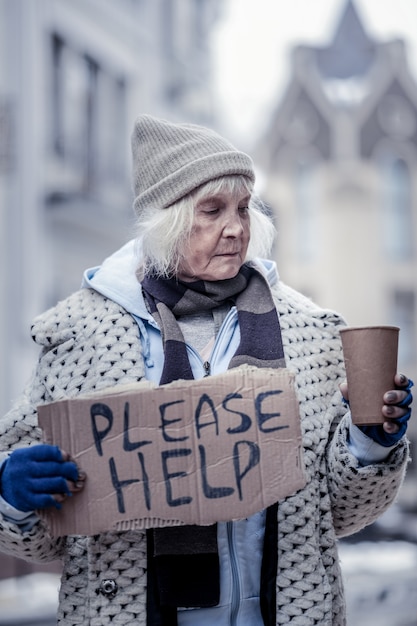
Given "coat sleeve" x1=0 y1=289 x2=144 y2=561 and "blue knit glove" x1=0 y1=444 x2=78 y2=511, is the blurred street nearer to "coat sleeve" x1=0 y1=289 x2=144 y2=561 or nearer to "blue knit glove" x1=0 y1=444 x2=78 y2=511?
"coat sleeve" x1=0 y1=289 x2=144 y2=561

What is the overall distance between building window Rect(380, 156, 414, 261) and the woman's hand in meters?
24.1

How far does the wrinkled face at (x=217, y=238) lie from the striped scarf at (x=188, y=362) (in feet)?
0.15

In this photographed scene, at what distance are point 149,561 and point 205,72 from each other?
1899cm

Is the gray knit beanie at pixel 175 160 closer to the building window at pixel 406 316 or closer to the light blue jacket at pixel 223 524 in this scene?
the light blue jacket at pixel 223 524

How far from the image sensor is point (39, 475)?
1.96 meters

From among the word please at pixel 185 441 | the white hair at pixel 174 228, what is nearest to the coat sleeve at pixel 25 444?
the word please at pixel 185 441

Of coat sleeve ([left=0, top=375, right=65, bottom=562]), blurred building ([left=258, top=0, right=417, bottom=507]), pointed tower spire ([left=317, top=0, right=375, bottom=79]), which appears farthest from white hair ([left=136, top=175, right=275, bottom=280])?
pointed tower spire ([left=317, top=0, right=375, bottom=79])

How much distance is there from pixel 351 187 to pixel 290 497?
2397 cm

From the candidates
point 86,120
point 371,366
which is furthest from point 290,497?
point 86,120

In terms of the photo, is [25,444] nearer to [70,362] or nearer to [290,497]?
[70,362]

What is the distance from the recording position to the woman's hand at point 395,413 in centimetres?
200

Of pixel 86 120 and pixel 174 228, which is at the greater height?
pixel 86 120

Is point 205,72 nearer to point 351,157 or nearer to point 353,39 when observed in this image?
point 351,157

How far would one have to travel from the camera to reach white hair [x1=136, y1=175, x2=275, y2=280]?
2.36m
